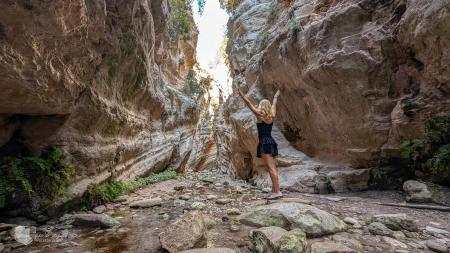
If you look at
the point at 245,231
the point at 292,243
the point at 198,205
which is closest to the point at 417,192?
the point at 245,231

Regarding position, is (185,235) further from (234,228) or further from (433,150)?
(433,150)

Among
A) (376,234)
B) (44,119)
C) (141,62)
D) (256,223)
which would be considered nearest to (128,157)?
(141,62)

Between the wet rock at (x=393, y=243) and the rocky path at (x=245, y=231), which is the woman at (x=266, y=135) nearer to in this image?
the rocky path at (x=245, y=231)

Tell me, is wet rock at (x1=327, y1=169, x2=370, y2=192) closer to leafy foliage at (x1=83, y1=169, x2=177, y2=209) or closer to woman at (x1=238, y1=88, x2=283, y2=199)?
woman at (x1=238, y1=88, x2=283, y2=199)

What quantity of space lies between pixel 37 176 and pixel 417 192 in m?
6.41

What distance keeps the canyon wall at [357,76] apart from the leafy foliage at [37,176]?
5478mm

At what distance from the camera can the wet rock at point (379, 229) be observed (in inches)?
120

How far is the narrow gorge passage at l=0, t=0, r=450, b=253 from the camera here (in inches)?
119

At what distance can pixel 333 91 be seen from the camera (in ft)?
21.3

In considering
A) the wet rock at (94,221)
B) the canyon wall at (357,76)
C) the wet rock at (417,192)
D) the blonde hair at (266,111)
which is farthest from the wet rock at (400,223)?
the wet rock at (94,221)

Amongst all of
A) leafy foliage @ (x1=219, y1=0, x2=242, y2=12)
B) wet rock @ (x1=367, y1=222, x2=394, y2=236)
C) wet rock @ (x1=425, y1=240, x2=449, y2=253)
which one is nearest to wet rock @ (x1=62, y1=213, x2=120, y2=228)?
wet rock @ (x1=367, y1=222, x2=394, y2=236)

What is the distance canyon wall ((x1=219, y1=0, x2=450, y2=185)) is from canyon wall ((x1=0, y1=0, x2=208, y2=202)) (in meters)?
4.15

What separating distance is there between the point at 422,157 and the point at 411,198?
95cm

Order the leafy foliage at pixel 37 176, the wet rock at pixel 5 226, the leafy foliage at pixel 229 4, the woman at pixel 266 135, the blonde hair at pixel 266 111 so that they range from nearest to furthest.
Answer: the wet rock at pixel 5 226 < the leafy foliage at pixel 37 176 < the woman at pixel 266 135 < the blonde hair at pixel 266 111 < the leafy foliage at pixel 229 4
